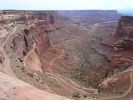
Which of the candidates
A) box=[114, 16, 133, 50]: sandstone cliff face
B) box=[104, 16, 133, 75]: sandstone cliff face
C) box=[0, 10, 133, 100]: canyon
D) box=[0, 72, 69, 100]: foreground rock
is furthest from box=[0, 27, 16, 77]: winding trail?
box=[114, 16, 133, 50]: sandstone cliff face

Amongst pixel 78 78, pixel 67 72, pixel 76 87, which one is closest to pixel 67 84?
pixel 76 87

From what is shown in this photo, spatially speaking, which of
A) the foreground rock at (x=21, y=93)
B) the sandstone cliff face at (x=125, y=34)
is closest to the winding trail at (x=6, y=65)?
the foreground rock at (x=21, y=93)

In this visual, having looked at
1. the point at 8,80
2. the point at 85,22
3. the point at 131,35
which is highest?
the point at 8,80

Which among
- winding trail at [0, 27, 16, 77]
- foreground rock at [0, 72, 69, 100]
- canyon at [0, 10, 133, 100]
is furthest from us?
winding trail at [0, 27, 16, 77]

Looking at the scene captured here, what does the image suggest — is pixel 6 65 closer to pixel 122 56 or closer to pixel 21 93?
pixel 21 93

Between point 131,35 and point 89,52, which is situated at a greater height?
point 131,35

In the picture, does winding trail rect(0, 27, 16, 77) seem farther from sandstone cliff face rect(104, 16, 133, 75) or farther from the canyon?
sandstone cliff face rect(104, 16, 133, 75)

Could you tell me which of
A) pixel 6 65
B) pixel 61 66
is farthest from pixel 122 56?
pixel 6 65

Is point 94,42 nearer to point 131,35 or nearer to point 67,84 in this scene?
point 131,35

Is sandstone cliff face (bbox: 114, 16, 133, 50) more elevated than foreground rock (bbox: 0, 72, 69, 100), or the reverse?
foreground rock (bbox: 0, 72, 69, 100)

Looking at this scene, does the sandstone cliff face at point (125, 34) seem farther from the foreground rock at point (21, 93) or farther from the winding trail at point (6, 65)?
the foreground rock at point (21, 93)
